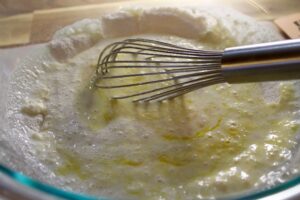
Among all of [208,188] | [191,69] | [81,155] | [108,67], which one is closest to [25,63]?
[108,67]

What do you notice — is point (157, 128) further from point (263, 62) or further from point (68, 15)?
point (68, 15)

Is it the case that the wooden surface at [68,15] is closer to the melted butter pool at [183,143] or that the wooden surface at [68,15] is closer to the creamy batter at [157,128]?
the creamy batter at [157,128]

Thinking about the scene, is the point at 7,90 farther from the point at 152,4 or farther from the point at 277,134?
the point at 277,134

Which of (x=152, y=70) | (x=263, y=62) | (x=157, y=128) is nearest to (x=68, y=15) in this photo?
(x=152, y=70)

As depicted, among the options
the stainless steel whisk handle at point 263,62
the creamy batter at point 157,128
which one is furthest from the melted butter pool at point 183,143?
the stainless steel whisk handle at point 263,62

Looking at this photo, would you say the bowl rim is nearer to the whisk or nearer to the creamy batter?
the creamy batter

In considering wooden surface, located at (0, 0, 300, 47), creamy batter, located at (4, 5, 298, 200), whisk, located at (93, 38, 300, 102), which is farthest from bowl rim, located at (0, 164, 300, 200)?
wooden surface, located at (0, 0, 300, 47)
